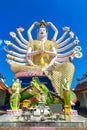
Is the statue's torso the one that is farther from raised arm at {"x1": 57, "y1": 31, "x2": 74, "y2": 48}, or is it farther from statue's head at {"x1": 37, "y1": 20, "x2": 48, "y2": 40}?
statue's head at {"x1": 37, "y1": 20, "x2": 48, "y2": 40}

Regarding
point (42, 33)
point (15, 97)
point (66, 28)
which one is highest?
point (66, 28)

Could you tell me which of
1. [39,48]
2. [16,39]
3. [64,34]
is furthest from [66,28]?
[16,39]

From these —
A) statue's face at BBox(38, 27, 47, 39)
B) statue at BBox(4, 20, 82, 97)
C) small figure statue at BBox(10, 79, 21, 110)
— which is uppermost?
statue's face at BBox(38, 27, 47, 39)

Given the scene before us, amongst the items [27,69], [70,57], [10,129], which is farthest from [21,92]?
[10,129]

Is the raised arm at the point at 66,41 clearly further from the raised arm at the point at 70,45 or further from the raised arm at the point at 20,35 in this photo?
the raised arm at the point at 20,35

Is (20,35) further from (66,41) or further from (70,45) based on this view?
(70,45)

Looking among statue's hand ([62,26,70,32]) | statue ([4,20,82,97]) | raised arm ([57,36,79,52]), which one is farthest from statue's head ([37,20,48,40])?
raised arm ([57,36,79,52])

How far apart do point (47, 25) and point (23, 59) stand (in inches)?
186

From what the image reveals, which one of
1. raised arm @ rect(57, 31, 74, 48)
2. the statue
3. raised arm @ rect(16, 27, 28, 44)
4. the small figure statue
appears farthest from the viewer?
raised arm @ rect(16, 27, 28, 44)

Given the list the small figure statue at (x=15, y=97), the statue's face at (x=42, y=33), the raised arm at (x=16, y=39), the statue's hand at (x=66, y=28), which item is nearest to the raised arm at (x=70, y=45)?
the statue's hand at (x=66, y=28)

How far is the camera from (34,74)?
15875mm

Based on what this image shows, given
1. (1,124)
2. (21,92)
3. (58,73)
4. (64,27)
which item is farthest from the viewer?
(64,27)

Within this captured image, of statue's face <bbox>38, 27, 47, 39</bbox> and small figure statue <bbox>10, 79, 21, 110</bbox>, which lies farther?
statue's face <bbox>38, 27, 47, 39</bbox>

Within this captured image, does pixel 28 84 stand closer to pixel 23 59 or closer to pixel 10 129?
pixel 23 59
